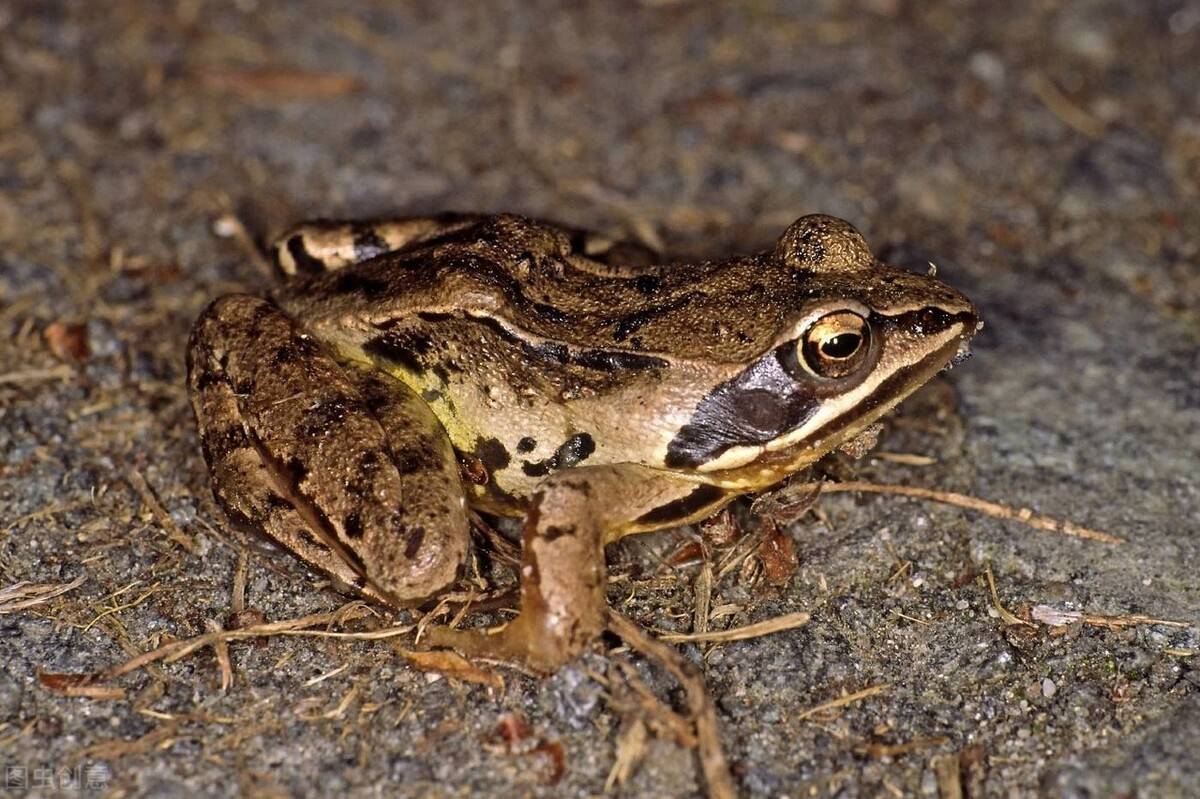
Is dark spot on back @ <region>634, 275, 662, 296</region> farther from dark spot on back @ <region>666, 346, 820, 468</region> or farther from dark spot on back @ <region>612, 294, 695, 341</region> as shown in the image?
dark spot on back @ <region>666, 346, 820, 468</region>

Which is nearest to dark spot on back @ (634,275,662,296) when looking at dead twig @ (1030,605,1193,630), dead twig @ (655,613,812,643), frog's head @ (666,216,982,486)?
frog's head @ (666,216,982,486)

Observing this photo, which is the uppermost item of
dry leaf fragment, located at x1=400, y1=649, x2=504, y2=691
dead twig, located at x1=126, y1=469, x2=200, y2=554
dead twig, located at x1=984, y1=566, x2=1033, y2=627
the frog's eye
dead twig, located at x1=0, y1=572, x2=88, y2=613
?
the frog's eye

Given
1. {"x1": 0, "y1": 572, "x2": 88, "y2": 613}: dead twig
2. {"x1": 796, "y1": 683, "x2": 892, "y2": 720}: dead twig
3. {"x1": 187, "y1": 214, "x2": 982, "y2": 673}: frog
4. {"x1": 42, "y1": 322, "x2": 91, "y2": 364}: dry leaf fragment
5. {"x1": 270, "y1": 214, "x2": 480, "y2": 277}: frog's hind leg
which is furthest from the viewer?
{"x1": 42, "y1": 322, "x2": 91, "y2": 364}: dry leaf fragment

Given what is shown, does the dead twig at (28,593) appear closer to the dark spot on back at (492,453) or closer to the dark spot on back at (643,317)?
the dark spot on back at (492,453)

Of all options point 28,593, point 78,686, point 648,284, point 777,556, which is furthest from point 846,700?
point 28,593

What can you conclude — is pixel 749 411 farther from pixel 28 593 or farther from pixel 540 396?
pixel 28 593

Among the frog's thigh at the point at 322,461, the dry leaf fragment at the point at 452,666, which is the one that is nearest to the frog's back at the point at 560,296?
the frog's thigh at the point at 322,461
